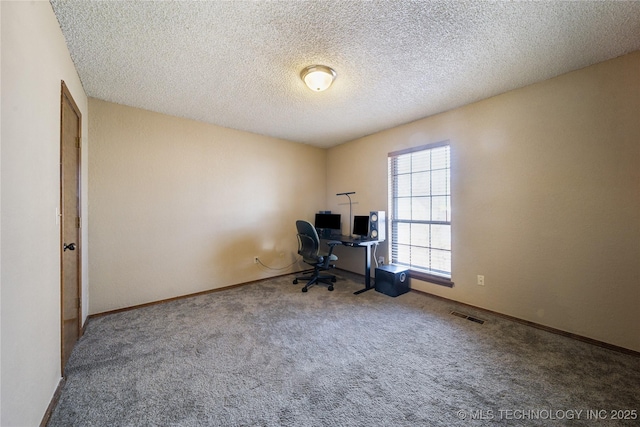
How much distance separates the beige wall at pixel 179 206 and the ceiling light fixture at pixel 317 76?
2.00 metres

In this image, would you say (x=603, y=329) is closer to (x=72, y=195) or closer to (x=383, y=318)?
(x=383, y=318)

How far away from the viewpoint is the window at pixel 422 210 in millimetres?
3262

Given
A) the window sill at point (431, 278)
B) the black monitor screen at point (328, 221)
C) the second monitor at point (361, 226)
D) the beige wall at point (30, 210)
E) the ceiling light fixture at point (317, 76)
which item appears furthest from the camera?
the black monitor screen at point (328, 221)

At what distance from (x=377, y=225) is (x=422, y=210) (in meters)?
0.68

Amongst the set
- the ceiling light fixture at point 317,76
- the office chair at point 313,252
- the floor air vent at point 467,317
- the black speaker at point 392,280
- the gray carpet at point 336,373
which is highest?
the ceiling light fixture at point 317,76

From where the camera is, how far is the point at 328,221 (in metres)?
4.55

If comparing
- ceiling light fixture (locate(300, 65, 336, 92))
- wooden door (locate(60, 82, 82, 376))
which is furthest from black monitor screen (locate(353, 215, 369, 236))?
wooden door (locate(60, 82, 82, 376))

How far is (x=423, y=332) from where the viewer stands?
2.39 m

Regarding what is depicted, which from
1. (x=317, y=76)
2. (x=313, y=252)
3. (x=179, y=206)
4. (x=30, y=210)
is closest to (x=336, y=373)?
(x=313, y=252)

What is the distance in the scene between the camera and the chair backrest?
3.59 meters

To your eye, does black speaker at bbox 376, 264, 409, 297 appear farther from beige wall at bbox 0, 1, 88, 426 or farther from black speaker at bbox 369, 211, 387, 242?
beige wall at bbox 0, 1, 88, 426

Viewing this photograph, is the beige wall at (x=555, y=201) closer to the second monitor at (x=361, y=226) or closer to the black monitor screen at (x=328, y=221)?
the second monitor at (x=361, y=226)

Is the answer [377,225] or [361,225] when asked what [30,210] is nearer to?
[377,225]

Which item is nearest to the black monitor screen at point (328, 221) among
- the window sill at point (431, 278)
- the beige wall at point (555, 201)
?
the window sill at point (431, 278)
